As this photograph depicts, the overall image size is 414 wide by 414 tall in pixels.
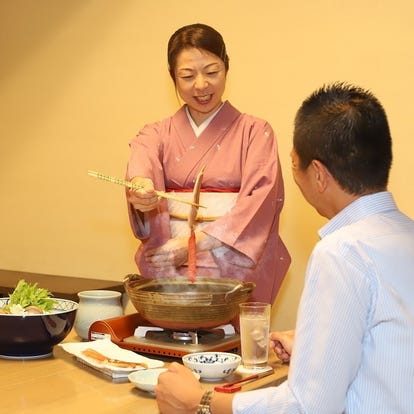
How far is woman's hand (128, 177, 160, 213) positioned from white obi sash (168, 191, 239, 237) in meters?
0.22

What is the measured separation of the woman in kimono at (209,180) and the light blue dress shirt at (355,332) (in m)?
1.13

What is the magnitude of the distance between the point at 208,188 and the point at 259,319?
0.92 meters

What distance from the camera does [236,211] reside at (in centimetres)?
239

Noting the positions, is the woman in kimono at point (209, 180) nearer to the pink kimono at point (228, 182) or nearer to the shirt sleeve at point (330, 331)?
→ the pink kimono at point (228, 182)

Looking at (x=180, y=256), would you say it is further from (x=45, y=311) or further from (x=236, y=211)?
(x=45, y=311)

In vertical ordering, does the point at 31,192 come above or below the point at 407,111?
below

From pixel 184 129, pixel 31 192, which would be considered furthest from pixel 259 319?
pixel 31 192

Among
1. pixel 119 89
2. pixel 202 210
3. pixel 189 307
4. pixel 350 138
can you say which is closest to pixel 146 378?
pixel 189 307

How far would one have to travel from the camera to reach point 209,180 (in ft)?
8.49

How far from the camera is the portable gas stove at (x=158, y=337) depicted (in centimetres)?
183

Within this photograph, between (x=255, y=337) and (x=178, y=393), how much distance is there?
383 millimetres

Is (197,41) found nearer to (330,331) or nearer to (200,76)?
(200,76)

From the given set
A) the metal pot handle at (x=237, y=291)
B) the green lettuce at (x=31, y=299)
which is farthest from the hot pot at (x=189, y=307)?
the green lettuce at (x=31, y=299)

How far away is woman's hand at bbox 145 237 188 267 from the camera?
239 centimetres
